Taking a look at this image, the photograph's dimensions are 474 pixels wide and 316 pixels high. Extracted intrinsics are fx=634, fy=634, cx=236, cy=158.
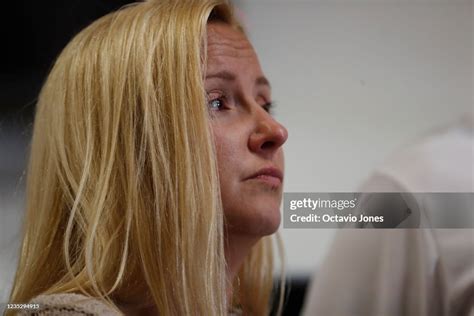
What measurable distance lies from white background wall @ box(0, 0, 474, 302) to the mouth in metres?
0.08

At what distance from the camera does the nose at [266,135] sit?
922mm

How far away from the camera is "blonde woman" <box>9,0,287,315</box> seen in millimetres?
866

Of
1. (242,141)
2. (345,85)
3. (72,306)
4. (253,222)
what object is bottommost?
(72,306)

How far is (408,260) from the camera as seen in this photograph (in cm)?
102

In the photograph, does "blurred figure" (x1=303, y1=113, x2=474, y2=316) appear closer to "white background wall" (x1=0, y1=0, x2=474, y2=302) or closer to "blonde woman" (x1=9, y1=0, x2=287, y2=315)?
"white background wall" (x1=0, y1=0, x2=474, y2=302)

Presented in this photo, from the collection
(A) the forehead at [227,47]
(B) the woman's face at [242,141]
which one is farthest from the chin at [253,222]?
(A) the forehead at [227,47]

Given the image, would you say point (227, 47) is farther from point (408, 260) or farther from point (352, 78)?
point (408, 260)

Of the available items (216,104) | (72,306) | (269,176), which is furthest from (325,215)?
(72,306)

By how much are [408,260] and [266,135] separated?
0.32 m

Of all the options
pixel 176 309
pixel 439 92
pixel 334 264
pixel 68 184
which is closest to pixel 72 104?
pixel 68 184

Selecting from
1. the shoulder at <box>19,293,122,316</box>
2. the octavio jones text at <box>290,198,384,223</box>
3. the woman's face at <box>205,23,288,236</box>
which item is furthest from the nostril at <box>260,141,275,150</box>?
the shoulder at <box>19,293,122,316</box>

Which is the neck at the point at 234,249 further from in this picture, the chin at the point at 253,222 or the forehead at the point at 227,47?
the forehead at the point at 227,47

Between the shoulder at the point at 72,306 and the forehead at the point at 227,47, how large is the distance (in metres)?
0.37

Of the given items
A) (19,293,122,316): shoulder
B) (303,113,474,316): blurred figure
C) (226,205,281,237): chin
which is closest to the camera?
(19,293,122,316): shoulder
